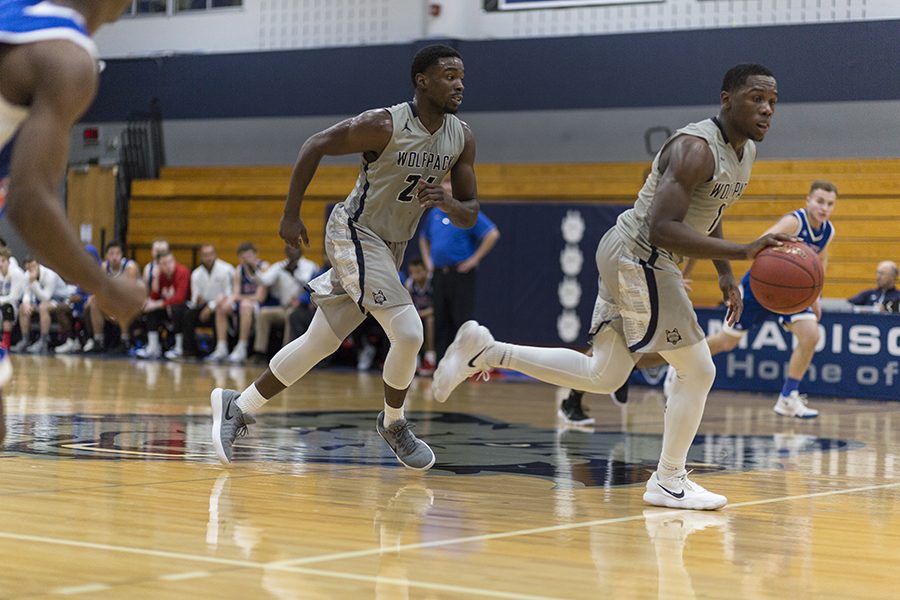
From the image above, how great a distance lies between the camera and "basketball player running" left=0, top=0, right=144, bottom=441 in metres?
2.65

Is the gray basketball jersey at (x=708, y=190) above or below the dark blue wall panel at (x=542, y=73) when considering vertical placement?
below

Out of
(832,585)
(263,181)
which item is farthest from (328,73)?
(832,585)

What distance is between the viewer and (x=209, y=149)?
2061 centimetres

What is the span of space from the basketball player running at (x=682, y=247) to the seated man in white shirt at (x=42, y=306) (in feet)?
42.5

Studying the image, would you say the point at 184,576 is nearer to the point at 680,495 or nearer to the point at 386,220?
the point at 680,495

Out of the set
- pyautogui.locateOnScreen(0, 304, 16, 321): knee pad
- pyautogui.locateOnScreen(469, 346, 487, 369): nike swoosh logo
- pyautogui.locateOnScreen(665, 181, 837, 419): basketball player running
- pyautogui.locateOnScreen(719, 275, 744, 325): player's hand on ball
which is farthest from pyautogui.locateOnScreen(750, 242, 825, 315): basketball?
pyautogui.locateOnScreen(0, 304, 16, 321): knee pad

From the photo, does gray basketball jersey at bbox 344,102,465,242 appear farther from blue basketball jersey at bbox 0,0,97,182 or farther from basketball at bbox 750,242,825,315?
blue basketball jersey at bbox 0,0,97,182

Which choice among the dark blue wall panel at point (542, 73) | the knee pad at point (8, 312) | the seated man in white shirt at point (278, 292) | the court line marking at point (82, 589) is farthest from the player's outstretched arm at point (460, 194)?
the knee pad at point (8, 312)

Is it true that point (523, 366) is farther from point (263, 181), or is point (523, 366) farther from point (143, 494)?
point (263, 181)

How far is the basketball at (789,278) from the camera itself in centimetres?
521

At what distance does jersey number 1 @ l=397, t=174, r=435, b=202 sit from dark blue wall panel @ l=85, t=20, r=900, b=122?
1035 centimetres

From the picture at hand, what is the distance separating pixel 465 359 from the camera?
6.13 m

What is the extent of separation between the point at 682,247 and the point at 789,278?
0.61 m

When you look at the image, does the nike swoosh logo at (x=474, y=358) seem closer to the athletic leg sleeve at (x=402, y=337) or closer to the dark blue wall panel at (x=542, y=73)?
the athletic leg sleeve at (x=402, y=337)
